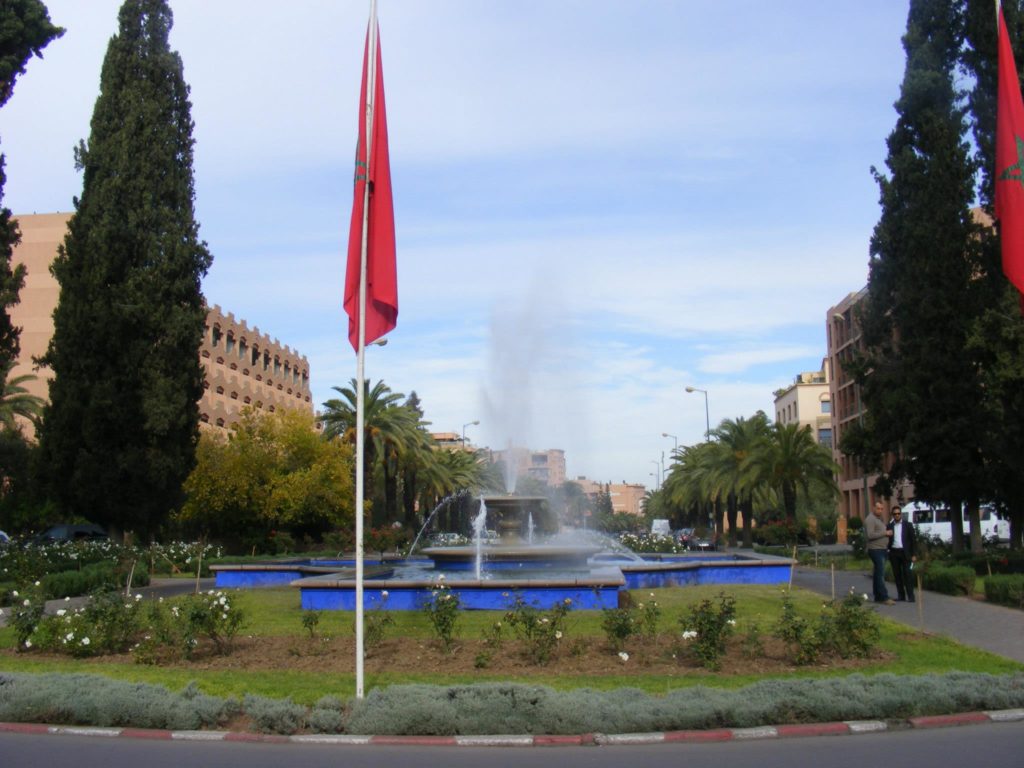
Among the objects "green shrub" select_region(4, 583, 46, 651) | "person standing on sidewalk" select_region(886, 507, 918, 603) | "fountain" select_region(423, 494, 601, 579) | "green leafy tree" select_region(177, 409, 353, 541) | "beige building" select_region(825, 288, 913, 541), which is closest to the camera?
"green shrub" select_region(4, 583, 46, 651)

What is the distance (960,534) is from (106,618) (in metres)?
27.6

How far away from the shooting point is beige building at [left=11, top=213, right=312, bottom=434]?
195ft

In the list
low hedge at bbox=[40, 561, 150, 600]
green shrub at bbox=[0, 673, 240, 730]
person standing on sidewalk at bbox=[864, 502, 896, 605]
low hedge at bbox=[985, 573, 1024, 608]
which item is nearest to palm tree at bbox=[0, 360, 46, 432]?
low hedge at bbox=[40, 561, 150, 600]

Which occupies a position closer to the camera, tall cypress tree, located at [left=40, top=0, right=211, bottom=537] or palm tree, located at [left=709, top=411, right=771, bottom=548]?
tall cypress tree, located at [left=40, top=0, right=211, bottom=537]

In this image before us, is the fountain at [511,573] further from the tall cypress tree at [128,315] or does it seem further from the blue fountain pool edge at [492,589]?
the tall cypress tree at [128,315]

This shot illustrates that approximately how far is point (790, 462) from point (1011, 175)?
35.6 metres

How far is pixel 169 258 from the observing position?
3347cm

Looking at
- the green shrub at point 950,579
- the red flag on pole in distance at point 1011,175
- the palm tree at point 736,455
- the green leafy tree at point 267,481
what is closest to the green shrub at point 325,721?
the red flag on pole in distance at point 1011,175

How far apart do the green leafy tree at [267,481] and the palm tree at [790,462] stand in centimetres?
1986

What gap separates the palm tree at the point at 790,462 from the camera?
1863 inches

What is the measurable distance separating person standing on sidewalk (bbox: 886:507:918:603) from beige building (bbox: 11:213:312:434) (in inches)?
1429

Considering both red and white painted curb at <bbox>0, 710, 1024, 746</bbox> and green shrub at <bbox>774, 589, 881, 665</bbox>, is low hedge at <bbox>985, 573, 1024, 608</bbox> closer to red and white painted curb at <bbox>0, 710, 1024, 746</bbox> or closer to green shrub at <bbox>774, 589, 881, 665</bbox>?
green shrub at <bbox>774, 589, 881, 665</bbox>

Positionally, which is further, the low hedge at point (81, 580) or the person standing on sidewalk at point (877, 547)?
the low hedge at point (81, 580)

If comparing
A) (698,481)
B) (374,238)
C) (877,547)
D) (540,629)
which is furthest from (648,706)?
(698,481)
